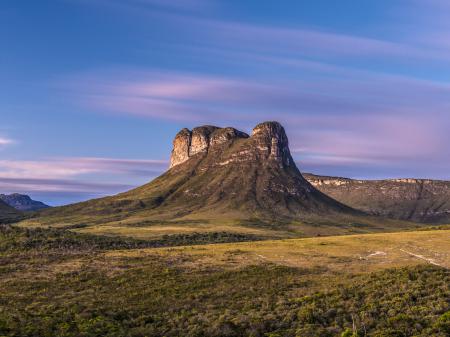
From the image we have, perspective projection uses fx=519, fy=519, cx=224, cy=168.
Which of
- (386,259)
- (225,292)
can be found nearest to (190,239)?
(386,259)

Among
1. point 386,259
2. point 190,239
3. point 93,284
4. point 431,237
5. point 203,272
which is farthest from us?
Result: point 190,239

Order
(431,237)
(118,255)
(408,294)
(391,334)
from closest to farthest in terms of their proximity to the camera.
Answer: (391,334) → (408,294) → (118,255) → (431,237)

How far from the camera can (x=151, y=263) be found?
58.0 meters

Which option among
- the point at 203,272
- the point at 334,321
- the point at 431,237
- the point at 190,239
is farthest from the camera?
the point at 190,239

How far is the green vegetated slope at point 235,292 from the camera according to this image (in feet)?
105

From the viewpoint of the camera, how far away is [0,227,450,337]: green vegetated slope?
31922mm

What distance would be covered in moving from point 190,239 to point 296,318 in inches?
3790

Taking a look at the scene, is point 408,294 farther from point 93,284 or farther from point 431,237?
point 431,237

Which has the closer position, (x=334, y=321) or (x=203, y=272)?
(x=334, y=321)

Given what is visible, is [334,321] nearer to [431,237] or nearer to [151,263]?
[151,263]

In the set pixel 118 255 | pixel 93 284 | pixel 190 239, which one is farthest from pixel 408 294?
pixel 190 239

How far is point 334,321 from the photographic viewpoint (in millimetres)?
32500

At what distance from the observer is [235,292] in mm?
43062

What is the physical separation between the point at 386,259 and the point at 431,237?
19.7 m
